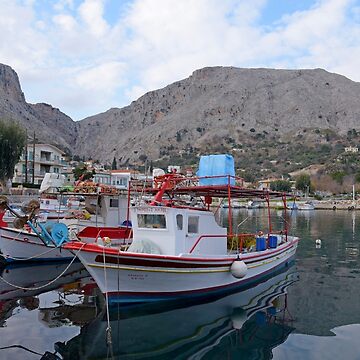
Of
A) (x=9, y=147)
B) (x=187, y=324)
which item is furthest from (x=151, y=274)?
(x=9, y=147)

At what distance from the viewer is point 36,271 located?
18.6 metres

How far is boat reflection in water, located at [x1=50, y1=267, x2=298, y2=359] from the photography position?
9.95 m

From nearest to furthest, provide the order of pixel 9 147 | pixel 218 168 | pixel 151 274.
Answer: pixel 151 274 → pixel 218 168 → pixel 9 147

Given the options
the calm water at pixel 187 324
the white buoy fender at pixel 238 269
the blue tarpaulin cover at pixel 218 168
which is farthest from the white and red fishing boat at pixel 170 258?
the calm water at pixel 187 324

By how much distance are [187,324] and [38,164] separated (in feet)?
237

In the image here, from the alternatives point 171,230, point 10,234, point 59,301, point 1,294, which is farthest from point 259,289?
point 10,234

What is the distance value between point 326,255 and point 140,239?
14.4 metres

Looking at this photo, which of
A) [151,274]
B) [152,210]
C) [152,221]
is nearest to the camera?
[151,274]

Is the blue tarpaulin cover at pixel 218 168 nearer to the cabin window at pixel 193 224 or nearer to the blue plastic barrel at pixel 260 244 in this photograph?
the cabin window at pixel 193 224

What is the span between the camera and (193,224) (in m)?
14.7

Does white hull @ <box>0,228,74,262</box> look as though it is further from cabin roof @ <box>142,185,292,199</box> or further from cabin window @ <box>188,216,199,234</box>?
cabin window @ <box>188,216,199,234</box>

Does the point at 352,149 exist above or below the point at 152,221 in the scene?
above

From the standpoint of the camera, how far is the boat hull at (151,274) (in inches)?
487

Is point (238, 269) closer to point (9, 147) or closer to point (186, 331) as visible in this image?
point (186, 331)
